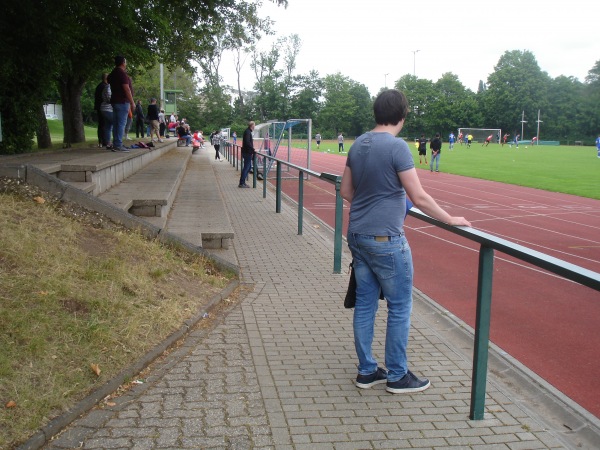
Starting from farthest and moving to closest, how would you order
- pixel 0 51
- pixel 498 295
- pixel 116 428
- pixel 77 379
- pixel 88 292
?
pixel 0 51
pixel 498 295
pixel 88 292
pixel 77 379
pixel 116 428

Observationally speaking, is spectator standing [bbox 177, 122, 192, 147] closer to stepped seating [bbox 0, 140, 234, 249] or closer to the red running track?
the red running track

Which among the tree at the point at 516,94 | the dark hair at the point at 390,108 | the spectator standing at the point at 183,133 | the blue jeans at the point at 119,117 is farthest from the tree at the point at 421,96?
the dark hair at the point at 390,108

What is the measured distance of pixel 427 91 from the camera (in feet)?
343

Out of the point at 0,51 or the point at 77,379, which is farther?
the point at 0,51

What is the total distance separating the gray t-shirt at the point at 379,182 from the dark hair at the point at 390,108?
0.37 ft

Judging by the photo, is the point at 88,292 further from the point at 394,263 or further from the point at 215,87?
the point at 215,87

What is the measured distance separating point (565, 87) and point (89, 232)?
11639cm

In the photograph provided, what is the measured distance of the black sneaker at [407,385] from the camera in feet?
13.2

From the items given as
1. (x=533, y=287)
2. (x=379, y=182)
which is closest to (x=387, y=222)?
(x=379, y=182)

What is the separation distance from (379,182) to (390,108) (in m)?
0.47

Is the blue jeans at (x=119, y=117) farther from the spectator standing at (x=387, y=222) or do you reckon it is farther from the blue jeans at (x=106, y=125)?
the spectator standing at (x=387, y=222)

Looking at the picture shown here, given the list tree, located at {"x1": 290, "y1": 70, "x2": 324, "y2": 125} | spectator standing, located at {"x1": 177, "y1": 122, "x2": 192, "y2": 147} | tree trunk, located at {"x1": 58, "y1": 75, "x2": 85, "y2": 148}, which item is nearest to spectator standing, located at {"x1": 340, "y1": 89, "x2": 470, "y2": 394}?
tree trunk, located at {"x1": 58, "y1": 75, "x2": 85, "y2": 148}

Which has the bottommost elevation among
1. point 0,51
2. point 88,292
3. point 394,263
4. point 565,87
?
point 88,292

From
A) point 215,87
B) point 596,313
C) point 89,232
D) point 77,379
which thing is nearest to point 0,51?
point 89,232
